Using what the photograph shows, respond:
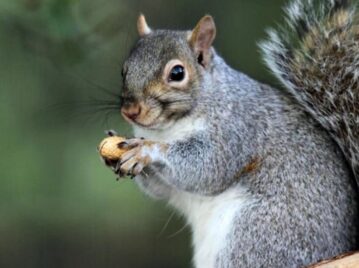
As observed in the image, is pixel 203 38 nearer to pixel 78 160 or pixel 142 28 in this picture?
pixel 142 28

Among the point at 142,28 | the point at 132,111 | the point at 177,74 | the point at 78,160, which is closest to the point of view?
the point at 132,111

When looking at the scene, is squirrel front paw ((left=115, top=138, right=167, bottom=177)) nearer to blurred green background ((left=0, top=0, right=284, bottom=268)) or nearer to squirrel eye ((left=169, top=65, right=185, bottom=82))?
squirrel eye ((left=169, top=65, right=185, bottom=82))

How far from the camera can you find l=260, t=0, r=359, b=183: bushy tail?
285cm

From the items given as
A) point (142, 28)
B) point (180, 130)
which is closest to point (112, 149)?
point (180, 130)

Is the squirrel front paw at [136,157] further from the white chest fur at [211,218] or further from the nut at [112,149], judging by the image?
the white chest fur at [211,218]

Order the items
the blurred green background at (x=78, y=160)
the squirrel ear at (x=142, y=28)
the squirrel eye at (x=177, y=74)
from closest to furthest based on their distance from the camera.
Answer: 1. the squirrel eye at (x=177, y=74)
2. the squirrel ear at (x=142, y=28)
3. the blurred green background at (x=78, y=160)

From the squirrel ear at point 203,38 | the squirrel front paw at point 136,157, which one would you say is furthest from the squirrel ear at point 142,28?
the squirrel front paw at point 136,157

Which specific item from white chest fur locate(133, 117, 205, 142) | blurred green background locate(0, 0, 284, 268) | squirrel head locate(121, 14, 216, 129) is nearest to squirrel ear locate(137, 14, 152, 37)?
squirrel head locate(121, 14, 216, 129)

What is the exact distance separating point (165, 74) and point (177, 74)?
46 millimetres

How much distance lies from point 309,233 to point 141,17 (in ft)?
2.47

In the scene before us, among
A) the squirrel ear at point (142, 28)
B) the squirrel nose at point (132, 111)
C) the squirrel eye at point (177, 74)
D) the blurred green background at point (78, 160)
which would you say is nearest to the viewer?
the squirrel nose at point (132, 111)

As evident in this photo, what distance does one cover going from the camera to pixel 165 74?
2.79 m

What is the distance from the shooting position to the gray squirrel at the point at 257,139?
2.78 meters

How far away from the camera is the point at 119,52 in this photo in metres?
3.65
